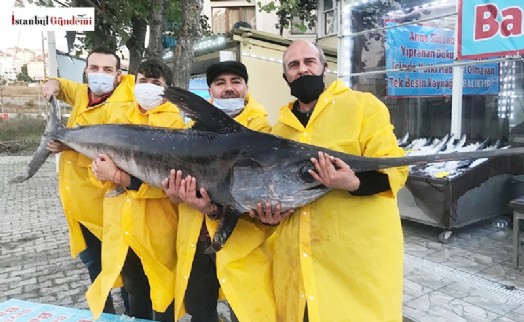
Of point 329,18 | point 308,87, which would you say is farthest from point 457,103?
point 329,18

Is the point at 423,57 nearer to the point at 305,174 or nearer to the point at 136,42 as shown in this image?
the point at 136,42

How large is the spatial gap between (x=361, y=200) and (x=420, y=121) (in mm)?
6663

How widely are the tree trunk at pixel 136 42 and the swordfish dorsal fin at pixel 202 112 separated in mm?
5695

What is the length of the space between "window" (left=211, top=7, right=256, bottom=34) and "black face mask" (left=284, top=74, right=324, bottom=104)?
14564mm

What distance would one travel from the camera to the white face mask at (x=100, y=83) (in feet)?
9.77

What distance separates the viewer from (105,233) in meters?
2.67

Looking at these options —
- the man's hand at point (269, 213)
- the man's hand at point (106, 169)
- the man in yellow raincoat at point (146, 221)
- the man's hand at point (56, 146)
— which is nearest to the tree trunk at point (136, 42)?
the man's hand at point (56, 146)

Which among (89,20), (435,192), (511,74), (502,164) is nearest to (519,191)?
(502,164)

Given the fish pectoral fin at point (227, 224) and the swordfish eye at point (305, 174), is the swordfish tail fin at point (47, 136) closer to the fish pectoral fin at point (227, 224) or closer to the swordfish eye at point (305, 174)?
the fish pectoral fin at point (227, 224)

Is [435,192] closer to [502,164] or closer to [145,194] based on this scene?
[502,164]

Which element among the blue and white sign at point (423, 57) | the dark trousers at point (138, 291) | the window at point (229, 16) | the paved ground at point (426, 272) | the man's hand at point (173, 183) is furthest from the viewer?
the window at point (229, 16)

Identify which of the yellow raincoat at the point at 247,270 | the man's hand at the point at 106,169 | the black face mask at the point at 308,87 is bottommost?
the yellow raincoat at the point at 247,270

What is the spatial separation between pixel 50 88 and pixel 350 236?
2.63 m

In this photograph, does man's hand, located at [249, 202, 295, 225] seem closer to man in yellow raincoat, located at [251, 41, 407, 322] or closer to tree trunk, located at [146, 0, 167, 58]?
man in yellow raincoat, located at [251, 41, 407, 322]
